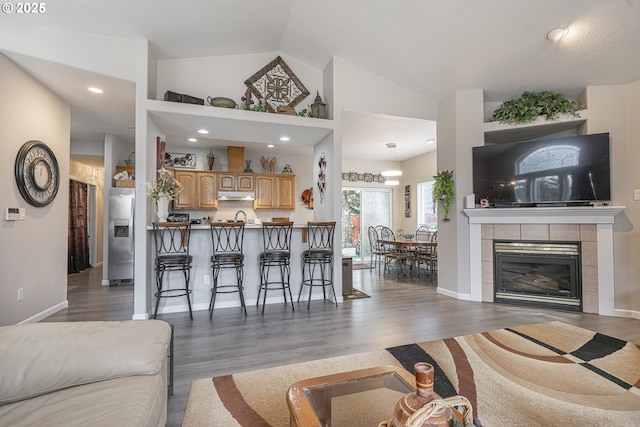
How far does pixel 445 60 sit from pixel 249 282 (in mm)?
3896

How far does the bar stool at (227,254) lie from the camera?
3.49 meters

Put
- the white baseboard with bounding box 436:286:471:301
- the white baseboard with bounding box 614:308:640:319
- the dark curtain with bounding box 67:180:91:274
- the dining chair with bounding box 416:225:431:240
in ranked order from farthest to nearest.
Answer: the dining chair with bounding box 416:225:431:240 < the dark curtain with bounding box 67:180:91:274 < the white baseboard with bounding box 436:286:471:301 < the white baseboard with bounding box 614:308:640:319

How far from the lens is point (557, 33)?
312cm

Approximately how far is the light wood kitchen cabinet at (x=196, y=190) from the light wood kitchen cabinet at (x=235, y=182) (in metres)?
0.14

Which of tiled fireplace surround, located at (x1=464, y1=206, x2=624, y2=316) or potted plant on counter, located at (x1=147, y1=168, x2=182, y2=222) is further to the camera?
tiled fireplace surround, located at (x1=464, y1=206, x2=624, y2=316)

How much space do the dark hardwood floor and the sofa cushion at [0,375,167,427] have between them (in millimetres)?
675

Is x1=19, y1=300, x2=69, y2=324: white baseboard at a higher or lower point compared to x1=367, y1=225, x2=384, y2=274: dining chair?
lower

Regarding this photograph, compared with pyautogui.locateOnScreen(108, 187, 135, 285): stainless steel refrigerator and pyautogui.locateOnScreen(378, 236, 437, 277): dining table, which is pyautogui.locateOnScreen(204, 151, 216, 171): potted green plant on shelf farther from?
pyautogui.locateOnScreen(378, 236, 437, 277): dining table

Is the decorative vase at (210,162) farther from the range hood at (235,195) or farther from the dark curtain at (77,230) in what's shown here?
the dark curtain at (77,230)

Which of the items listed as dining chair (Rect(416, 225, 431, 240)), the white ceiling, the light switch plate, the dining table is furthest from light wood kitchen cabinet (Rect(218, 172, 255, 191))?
dining chair (Rect(416, 225, 431, 240))

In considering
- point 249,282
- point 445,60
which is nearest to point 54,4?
point 249,282

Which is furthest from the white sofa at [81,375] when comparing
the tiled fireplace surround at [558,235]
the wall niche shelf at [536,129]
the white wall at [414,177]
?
the white wall at [414,177]

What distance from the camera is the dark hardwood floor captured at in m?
2.38

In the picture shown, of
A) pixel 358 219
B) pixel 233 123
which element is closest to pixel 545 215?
pixel 233 123
